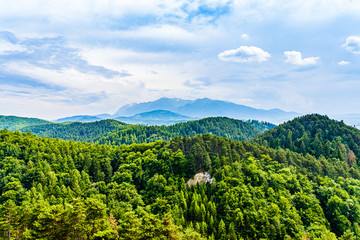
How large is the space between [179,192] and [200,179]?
10350mm

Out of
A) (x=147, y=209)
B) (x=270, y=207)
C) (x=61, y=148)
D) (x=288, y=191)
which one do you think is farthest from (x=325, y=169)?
(x=61, y=148)

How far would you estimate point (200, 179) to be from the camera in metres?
74.7

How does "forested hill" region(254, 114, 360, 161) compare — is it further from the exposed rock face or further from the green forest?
the exposed rock face

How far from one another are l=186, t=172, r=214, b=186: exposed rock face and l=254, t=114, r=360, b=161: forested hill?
72479mm

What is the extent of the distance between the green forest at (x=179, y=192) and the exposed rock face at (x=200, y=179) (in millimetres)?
542

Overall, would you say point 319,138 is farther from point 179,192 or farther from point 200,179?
point 179,192

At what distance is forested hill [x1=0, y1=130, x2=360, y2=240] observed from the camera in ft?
124

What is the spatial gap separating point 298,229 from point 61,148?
3686 inches

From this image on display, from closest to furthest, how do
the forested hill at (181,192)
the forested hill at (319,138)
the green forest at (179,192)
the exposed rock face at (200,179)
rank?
the green forest at (179,192), the forested hill at (181,192), the exposed rock face at (200,179), the forested hill at (319,138)

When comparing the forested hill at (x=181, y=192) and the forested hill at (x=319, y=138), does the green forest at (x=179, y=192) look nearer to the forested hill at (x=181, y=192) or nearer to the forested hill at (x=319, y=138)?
the forested hill at (x=181, y=192)

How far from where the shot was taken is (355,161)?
378 ft

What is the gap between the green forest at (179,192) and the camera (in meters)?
36.0

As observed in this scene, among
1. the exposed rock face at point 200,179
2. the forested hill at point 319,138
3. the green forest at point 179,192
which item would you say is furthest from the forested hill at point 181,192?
the forested hill at point 319,138

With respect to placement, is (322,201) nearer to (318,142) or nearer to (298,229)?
(298,229)
